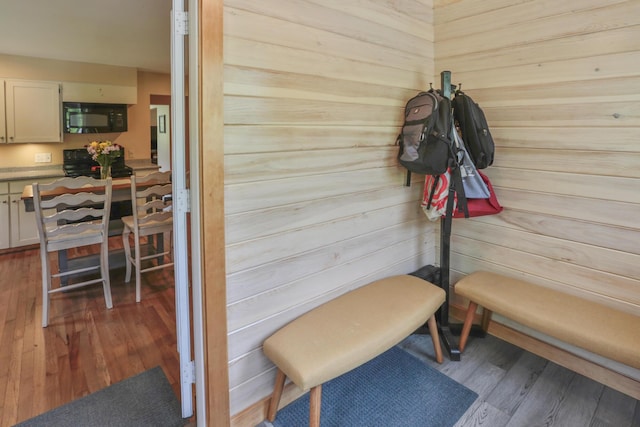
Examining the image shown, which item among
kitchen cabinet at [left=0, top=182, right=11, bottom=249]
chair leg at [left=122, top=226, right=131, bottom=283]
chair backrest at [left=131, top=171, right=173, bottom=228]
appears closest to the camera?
chair backrest at [left=131, top=171, right=173, bottom=228]

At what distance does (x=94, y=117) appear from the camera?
4.64m

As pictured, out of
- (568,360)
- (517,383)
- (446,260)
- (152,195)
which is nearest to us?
(517,383)

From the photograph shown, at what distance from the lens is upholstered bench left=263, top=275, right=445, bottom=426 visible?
1506mm

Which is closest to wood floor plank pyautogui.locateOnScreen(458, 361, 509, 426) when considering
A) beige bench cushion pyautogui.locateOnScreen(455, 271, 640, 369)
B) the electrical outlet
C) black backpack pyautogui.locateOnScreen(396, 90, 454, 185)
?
beige bench cushion pyautogui.locateOnScreen(455, 271, 640, 369)

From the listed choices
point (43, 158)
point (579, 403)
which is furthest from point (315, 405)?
point (43, 158)

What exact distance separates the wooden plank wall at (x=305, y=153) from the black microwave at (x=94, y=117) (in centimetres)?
404

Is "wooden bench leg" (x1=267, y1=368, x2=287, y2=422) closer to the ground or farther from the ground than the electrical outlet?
closer to the ground

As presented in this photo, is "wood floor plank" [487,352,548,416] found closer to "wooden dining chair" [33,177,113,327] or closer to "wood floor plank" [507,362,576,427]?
"wood floor plank" [507,362,576,427]

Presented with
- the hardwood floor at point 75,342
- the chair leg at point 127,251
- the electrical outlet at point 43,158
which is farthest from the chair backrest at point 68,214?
the electrical outlet at point 43,158

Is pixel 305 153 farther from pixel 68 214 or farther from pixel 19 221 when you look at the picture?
pixel 19 221

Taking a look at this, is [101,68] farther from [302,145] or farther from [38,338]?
[302,145]

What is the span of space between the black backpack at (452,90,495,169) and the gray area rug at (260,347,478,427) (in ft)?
4.19

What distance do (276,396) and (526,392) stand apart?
1335 millimetres

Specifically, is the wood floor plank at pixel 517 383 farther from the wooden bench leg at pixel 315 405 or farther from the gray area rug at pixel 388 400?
the wooden bench leg at pixel 315 405
